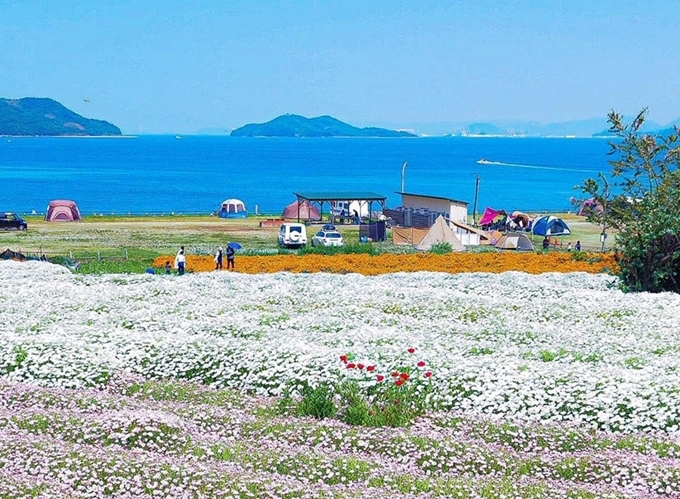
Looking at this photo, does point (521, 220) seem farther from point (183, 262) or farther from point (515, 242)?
point (183, 262)

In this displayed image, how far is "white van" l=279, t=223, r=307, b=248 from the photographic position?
54.8 m

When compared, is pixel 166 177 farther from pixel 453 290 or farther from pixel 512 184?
pixel 453 290

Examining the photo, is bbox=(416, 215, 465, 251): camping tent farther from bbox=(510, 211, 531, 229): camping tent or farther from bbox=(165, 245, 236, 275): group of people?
bbox=(510, 211, 531, 229): camping tent

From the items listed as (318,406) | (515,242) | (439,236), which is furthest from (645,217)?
(515,242)

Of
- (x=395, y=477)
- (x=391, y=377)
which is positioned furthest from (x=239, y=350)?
(x=395, y=477)

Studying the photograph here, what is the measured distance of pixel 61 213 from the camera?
7788 centimetres

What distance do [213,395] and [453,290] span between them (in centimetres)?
1349

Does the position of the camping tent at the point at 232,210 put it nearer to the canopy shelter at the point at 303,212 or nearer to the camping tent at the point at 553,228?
the canopy shelter at the point at 303,212

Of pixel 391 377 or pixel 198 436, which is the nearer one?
→ pixel 198 436

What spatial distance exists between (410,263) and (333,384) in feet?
85.2

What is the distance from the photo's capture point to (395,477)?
446 inches

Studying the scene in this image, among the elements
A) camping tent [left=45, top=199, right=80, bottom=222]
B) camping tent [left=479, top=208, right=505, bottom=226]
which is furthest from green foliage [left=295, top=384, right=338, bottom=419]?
camping tent [left=45, top=199, right=80, bottom=222]

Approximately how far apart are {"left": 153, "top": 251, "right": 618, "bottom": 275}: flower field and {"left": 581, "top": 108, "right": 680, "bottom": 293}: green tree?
4665mm

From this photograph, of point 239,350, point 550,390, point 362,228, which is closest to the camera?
point 550,390
